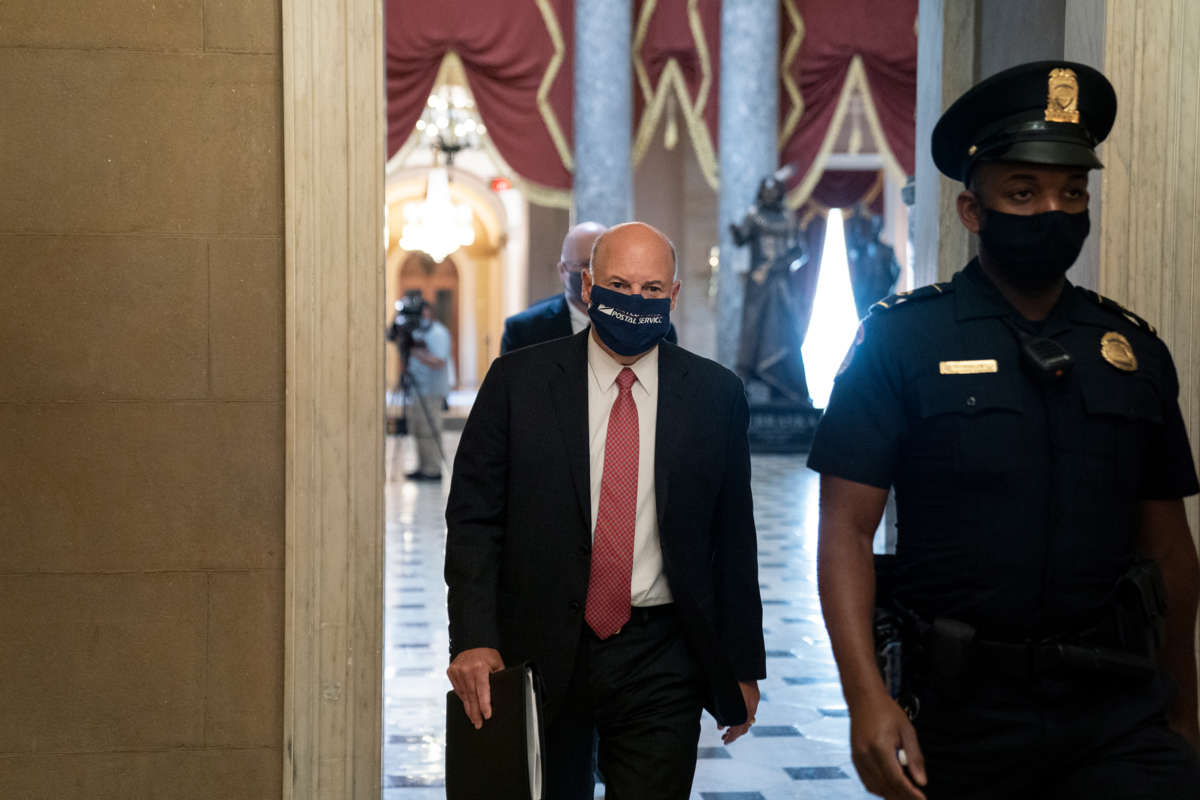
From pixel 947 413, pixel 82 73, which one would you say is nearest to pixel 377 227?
pixel 82 73

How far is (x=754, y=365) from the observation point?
624 inches

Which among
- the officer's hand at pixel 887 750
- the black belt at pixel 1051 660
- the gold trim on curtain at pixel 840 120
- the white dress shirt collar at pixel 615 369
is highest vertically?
the gold trim on curtain at pixel 840 120

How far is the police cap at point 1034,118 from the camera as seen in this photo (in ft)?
6.61

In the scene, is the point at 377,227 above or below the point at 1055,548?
above

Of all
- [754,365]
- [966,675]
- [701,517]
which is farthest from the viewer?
[754,365]

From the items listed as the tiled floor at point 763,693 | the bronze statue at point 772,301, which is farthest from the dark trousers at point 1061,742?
the bronze statue at point 772,301

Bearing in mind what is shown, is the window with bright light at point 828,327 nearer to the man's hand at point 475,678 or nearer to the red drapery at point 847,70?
the red drapery at point 847,70

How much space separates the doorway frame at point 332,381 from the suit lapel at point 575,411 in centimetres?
54

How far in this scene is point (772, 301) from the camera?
15672mm

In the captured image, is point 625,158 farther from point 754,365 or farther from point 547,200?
point 754,365

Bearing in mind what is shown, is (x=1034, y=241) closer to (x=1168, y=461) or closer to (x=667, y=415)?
(x=1168, y=461)

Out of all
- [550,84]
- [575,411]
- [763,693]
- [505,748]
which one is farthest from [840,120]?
[505,748]

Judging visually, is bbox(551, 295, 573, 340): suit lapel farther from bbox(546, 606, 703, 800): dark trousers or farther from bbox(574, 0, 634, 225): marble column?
bbox(574, 0, 634, 225): marble column

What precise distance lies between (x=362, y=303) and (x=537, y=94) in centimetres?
1218
